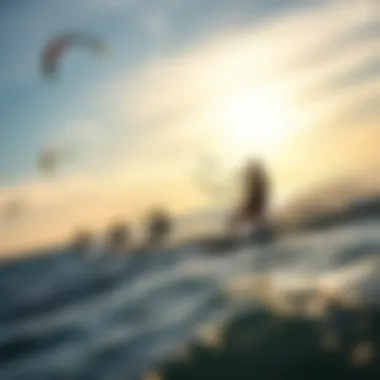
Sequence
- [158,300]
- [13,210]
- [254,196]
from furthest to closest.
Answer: [13,210], [158,300], [254,196]

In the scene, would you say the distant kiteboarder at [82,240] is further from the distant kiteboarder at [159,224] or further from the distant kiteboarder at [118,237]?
the distant kiteboarder at [159,224]

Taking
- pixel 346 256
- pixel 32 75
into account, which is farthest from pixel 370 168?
pixel 32 75

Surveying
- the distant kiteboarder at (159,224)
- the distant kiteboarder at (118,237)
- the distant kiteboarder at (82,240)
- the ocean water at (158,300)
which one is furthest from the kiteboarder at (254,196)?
the distant kiteboarder at (82,240)

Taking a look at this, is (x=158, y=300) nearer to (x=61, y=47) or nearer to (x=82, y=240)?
(x=82, y=240)

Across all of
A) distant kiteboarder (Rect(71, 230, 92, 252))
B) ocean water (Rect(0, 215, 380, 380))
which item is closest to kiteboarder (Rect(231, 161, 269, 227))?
ocean water (Rect(0, 215, 380, 380))

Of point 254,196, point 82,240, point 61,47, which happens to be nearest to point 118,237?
point 82,240

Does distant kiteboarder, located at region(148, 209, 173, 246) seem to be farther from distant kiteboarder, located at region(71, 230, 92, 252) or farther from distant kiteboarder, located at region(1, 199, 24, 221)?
distant kiteboarder, located at region(1, 199, 24, 221)
